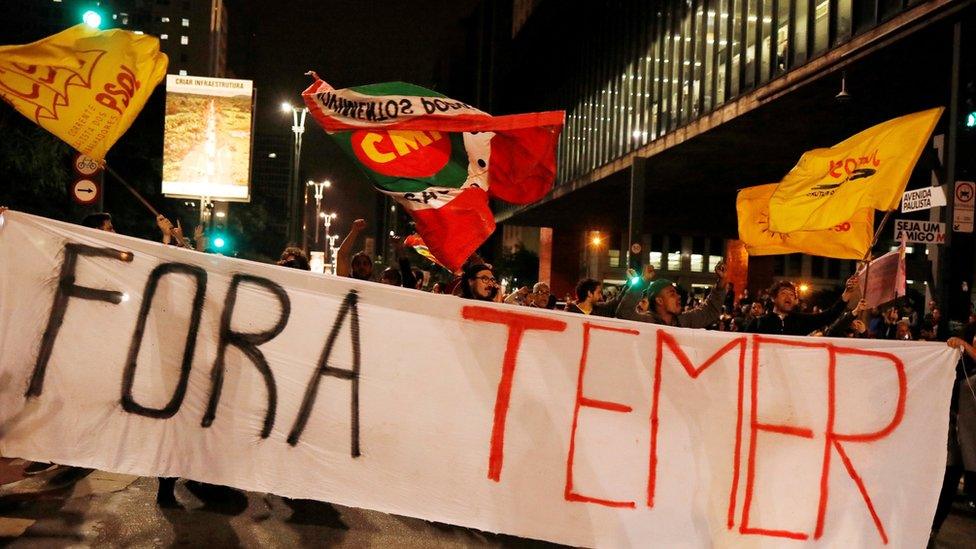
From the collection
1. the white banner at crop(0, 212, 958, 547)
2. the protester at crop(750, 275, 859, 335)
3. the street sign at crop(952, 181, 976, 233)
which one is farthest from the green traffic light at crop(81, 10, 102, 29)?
the street sign at crop(952, 181, 976, 233)

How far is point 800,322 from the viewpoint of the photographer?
6746 mm

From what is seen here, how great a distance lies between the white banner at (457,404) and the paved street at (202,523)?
0.59 meters

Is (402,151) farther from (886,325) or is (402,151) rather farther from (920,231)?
(886,325)

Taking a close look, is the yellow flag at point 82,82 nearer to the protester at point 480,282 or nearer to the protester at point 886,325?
the protester at point 480,282

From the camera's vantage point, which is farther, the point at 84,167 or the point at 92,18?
the point at 84,167

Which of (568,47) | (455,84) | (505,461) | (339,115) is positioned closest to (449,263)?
(339,115)

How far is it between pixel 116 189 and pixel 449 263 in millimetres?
20909

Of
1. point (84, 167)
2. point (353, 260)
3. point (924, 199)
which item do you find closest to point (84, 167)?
point (84, 167)

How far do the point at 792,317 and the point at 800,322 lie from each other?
78 mm

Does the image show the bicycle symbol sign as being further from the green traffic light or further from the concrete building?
the concrete building

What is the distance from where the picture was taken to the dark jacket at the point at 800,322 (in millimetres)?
6699

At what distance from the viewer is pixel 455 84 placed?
9500 cm

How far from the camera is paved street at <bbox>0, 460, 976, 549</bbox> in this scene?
5.05 metres

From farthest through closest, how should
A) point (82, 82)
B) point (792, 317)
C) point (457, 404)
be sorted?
point (792, 317), point (82, 82), point (457, 404)
